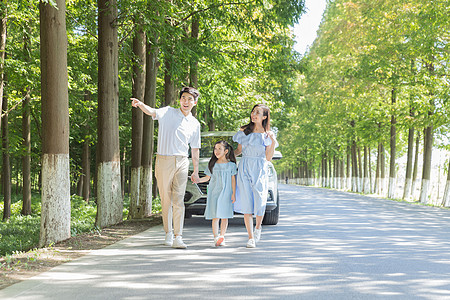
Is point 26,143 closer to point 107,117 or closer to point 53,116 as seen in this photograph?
point 107,117

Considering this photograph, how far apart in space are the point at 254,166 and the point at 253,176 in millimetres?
158

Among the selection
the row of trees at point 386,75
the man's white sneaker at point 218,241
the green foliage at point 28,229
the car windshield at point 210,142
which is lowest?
the green foliage at point 28,229

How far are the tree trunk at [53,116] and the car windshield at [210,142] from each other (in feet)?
14.0

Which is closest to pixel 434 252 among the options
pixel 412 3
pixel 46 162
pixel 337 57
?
pixel 46 162

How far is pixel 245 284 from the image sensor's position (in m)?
5.12

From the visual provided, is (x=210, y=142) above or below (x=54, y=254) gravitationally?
above

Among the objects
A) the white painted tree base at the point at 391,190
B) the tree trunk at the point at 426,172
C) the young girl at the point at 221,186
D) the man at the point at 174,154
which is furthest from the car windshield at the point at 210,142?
the white painted tree base at the point at 391,190

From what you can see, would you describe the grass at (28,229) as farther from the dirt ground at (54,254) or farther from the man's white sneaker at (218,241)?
the man's white sneaker at (218,241)

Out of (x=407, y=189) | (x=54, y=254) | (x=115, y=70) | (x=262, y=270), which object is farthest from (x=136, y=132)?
(x=407, y=189)

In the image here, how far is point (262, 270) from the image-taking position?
586 centimetres

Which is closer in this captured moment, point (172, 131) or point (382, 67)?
point (172, 131)

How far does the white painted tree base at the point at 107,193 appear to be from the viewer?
1055cm

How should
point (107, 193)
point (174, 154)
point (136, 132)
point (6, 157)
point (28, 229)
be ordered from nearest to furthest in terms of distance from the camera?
point (174, 154) < point (107, 193) < point (136, 132) < point (28, 229) < point (6, 157)

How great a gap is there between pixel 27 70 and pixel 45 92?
34.9 ft
